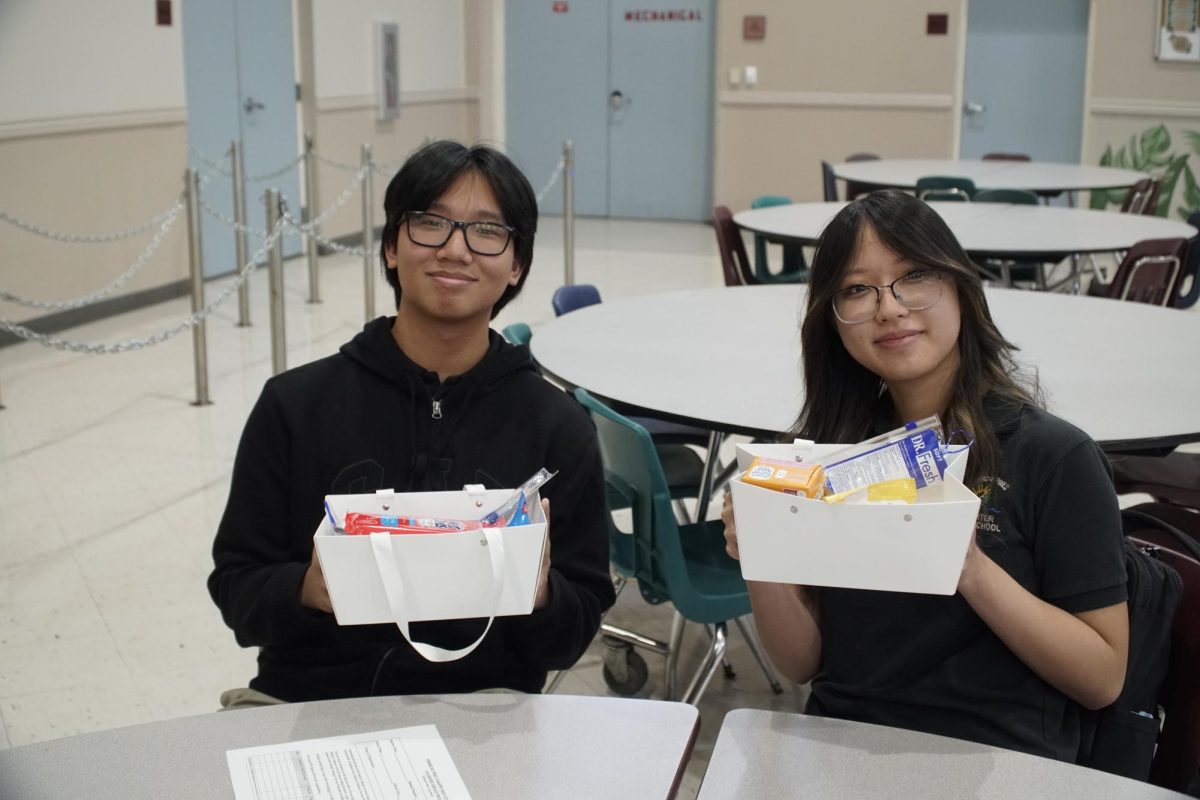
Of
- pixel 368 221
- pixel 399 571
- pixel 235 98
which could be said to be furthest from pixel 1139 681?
pixel 235 98

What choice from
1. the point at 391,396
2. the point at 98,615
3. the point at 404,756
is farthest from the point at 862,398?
the point at 98,615

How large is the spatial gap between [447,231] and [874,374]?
0.59 m

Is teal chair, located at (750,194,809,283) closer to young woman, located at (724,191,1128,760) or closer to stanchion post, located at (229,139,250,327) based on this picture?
stanchion post, located at (229,139,250,327)

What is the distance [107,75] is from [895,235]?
6176mm

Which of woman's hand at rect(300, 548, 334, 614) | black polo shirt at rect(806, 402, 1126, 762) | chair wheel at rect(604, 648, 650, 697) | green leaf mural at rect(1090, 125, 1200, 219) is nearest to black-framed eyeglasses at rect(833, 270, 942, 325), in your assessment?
black polo shirt at rect(806, 402, 1126, 762)

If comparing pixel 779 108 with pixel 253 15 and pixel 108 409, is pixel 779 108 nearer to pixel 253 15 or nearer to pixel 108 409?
pixel 253 15

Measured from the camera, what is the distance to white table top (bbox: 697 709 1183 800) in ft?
3.87

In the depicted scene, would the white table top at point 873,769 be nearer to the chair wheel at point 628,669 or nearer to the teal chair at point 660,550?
the teal chair at point 660,550

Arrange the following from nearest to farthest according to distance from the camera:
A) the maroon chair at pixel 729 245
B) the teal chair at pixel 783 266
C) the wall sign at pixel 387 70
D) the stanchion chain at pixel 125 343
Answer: the stanchion chain at pixel 125 343 < the maroon chair at pixel 729 245 < the teal chair at pixel 783 266 < the wall sign at pixel 387 70

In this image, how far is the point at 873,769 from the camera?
1229 millimetres

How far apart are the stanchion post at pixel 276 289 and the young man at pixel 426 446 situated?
325cm

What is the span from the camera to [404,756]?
4.10 feet

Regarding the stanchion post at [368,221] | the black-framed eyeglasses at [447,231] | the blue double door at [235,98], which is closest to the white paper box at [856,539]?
the black-framed eyeglasses at [447,231]

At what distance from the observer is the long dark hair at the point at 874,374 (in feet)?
5.08
